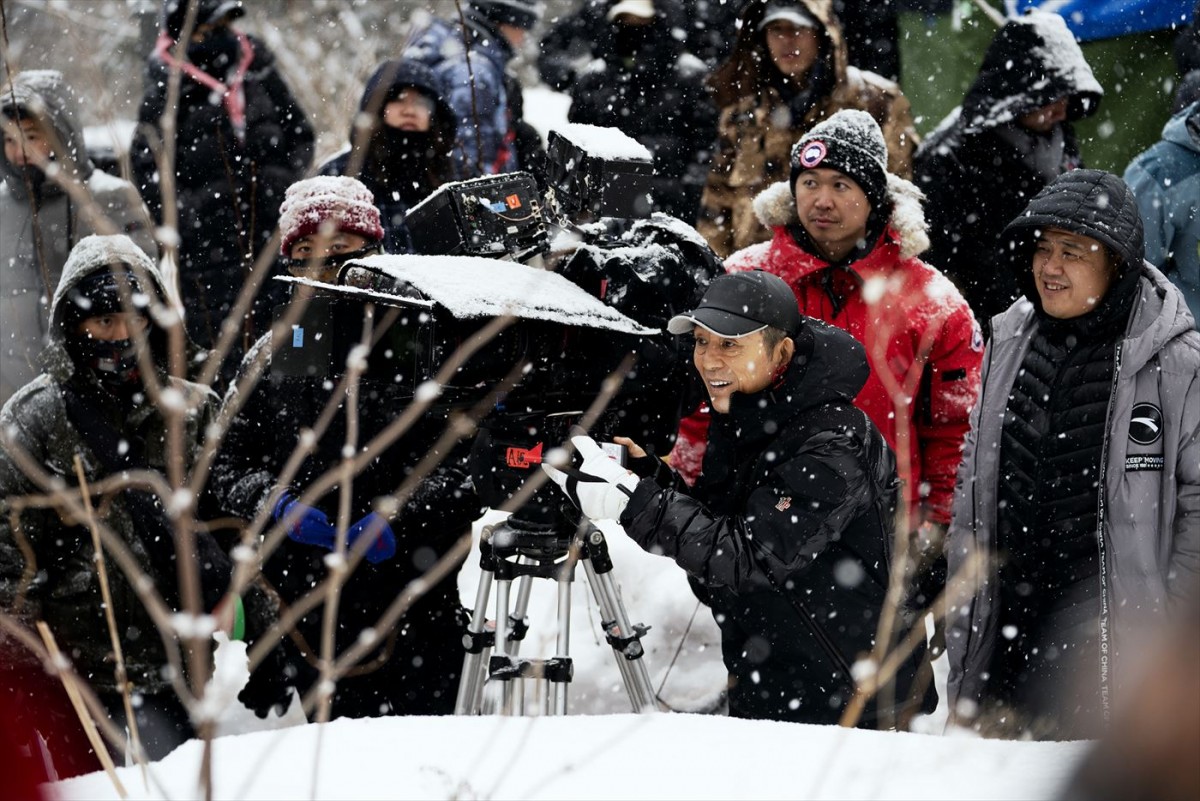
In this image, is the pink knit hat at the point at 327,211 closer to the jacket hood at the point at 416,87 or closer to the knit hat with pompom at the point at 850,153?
the jacket hood at the point at 416,87

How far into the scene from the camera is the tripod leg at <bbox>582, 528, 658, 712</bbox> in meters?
3.09

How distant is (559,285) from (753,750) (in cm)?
126

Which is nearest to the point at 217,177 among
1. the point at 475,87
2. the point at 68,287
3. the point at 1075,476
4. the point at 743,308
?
the point at 475,87

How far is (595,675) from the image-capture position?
455cm

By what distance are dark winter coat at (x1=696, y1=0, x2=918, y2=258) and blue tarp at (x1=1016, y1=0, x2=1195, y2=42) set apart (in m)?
1.31

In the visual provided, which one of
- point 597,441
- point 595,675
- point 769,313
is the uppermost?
point 769,313

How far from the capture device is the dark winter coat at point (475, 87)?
5363 millimetres

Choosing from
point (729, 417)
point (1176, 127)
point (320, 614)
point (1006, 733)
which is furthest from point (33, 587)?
point (1176, 127)

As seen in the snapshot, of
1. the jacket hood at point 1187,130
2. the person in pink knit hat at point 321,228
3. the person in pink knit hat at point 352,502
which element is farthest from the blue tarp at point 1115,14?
the person in pink knit hat at point 352,502

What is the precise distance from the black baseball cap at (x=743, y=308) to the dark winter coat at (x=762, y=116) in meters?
1.84

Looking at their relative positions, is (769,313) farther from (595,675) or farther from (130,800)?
(595,675)

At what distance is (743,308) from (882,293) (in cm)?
93

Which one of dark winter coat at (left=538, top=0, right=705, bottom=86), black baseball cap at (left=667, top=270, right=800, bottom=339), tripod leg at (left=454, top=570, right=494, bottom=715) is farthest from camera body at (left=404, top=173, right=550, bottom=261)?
dark winter coat at (left=538, top=0, right=705, bottom=86)

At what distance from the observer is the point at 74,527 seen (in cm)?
345
